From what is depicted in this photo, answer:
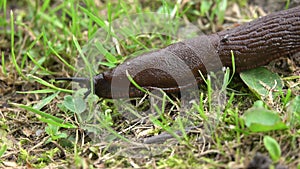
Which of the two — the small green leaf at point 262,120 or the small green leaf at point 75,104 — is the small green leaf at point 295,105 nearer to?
the small green leaf at point 262,120

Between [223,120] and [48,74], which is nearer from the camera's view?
[223,120]

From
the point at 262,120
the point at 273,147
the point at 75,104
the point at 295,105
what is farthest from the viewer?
the point at 75,104

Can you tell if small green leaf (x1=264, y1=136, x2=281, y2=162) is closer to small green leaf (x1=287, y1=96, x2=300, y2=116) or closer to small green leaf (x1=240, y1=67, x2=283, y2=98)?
small green leaf (x1=287, y1=96, x2=300, y2=116)

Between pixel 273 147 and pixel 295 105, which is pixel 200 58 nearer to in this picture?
pixel 295 105

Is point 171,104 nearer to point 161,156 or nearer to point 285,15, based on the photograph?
point 161,156

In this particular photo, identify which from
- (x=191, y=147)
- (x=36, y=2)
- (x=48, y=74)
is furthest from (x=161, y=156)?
(x=36, y=2)

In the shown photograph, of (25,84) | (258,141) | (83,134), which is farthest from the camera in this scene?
(25,84)

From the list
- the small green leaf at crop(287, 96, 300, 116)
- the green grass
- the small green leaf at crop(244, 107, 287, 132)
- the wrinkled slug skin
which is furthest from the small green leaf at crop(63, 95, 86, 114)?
the small green leaf at crop(287, 96, 300, 116)

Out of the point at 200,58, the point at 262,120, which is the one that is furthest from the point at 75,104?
the point at 262,120
